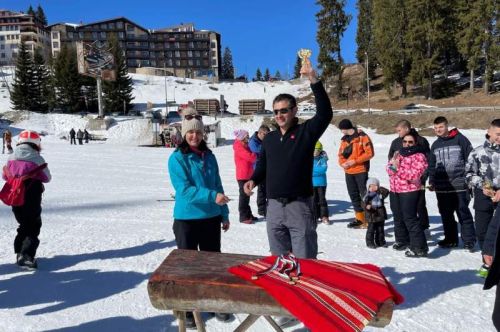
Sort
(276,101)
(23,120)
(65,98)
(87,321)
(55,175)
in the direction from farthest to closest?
(65,98) < (23,120) < (55,175) < (87,321) < (276,101)

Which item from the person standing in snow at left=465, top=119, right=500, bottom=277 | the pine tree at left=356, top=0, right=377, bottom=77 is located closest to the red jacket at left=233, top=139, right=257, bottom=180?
the person standing in snow at left=465, top=119, right=500, bottom=277

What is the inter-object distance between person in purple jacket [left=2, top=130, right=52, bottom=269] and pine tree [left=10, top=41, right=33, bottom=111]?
5644cm

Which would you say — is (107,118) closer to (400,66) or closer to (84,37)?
(400,66)

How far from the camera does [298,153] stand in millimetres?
3449

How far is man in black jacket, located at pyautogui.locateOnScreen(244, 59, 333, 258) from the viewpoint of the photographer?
3447 millimetres

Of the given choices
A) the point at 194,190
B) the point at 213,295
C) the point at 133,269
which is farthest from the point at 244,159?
the point at 213,295

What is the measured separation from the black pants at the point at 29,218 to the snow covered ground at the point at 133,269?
1.05 ft

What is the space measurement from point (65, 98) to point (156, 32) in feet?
188

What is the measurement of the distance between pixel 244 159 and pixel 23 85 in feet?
189

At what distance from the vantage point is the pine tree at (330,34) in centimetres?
5322

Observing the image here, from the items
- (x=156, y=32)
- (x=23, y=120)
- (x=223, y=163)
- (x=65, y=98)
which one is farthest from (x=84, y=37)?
(x=223, y=163)

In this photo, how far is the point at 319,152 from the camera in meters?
7.54

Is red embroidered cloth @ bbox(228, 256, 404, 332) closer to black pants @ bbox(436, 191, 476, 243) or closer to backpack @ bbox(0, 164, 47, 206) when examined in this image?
backpack @ bbox(0, 164, 47, 206)

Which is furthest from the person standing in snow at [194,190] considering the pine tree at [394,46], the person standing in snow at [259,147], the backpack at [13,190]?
the pine tree at [394,46]
